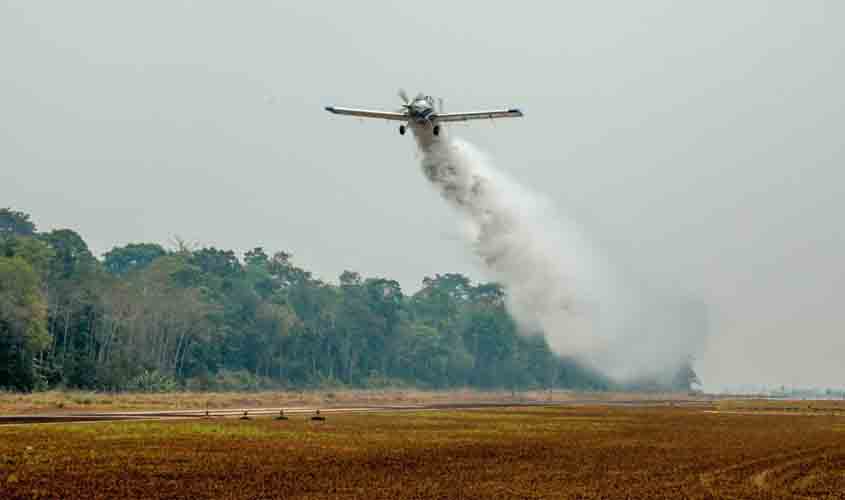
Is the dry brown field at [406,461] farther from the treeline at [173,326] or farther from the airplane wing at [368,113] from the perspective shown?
the treeline at [173,326]

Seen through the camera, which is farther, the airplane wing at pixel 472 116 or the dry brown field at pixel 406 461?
the airplane wing at pixel 472 116

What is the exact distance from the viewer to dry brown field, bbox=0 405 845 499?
99.9 feet

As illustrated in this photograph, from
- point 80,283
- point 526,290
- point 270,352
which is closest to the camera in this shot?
point 526,290

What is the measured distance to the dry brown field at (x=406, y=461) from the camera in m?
30.5

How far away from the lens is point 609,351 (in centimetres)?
12406

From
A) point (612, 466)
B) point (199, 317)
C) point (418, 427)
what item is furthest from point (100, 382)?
point (612, 466)

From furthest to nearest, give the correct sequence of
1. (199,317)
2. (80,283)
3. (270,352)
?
1. (270,352)
2. (199,317)
3. (80,283)

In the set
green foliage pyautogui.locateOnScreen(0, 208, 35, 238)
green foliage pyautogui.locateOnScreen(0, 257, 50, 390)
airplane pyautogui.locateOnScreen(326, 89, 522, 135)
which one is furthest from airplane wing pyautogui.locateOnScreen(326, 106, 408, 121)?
green foliage pyautogui.locateOnScreen(0, 208, 35, 238)

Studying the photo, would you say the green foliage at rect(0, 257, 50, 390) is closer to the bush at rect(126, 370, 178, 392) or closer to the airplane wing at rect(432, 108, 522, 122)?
the bush at rect(126, 370, 178, 392)

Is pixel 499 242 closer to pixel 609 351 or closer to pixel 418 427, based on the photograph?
pixel 609 351

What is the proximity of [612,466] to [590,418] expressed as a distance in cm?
4055

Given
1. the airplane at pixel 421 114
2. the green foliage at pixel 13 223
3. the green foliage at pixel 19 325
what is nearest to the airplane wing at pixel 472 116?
the airplane at pixel 421 114

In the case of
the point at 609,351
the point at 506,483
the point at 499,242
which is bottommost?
the point at 506,483

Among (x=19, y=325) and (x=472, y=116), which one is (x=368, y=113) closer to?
(x=472, y=116)
